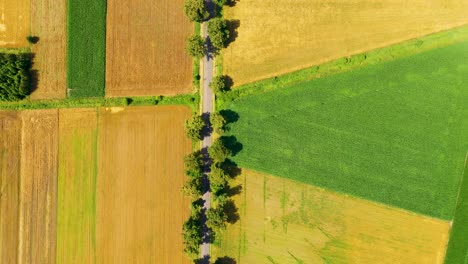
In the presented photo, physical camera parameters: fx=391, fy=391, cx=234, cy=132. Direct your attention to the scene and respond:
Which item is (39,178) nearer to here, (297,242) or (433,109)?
(297,242)

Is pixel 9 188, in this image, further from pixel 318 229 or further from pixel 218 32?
pixel 318 229

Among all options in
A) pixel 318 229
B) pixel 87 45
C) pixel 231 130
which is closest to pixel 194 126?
pixel 231 130

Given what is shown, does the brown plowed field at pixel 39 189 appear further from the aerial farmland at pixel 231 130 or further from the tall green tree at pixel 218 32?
the tall green tree at pixel 218 32

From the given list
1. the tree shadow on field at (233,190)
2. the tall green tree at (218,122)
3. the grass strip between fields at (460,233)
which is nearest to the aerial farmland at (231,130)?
the tree shadow on field at (233,190)

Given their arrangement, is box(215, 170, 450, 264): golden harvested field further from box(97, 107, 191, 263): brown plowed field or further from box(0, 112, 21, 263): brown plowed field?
box(0, 112, 21, 263): brown plowed field

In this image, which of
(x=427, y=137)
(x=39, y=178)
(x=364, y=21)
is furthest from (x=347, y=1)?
(x=39, y=178)

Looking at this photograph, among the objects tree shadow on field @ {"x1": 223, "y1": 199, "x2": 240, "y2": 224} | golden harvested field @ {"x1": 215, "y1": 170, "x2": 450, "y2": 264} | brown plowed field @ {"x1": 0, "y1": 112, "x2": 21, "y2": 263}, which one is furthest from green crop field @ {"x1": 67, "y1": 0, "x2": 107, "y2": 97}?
golden harvested field @ {"x1": 215, "y1": 170, "x2": 450, "y2": 264}
